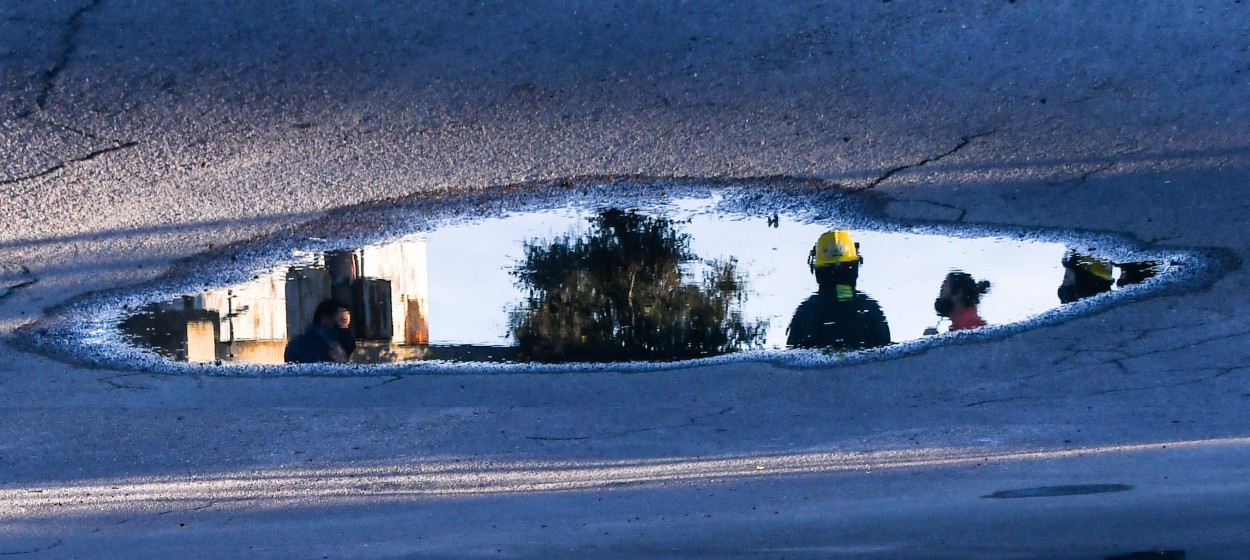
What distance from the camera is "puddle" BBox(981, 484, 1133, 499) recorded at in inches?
161

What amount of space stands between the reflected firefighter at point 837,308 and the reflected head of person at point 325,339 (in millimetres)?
2251

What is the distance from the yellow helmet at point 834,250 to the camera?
507 cm

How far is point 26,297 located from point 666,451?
316 centimetres

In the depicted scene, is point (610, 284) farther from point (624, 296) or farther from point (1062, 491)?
point (1062, 491)

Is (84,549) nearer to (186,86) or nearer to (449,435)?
(449,435)

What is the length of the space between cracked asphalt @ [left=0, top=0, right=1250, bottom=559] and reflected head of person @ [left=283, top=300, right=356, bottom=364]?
0.19 metres

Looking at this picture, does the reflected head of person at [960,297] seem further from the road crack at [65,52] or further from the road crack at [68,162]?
the road crack at [65,52]

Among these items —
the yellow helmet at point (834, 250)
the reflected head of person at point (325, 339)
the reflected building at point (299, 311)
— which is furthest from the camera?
the yellow helmet at point (834, 250)

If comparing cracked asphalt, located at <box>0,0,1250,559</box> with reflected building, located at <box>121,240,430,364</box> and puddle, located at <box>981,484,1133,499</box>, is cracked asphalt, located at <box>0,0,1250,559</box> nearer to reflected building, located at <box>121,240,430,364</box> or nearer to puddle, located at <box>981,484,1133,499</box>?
puddle, located at <box>981,484,1133,499</box>

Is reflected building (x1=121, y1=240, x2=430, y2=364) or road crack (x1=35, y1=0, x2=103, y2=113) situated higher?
road crack (x1=35, y1=0, x2=103, y2=113)

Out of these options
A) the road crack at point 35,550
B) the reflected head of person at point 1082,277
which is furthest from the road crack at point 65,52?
the reflected head of person at point 1082,277

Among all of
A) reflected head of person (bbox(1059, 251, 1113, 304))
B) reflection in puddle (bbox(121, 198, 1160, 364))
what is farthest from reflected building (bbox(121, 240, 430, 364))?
reflected head of person (bbox(1059, 251, 1113, 304))

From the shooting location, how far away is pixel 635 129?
5.33 m

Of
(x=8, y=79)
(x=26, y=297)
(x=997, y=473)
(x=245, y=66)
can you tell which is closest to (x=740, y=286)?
(x=997, y=473)
